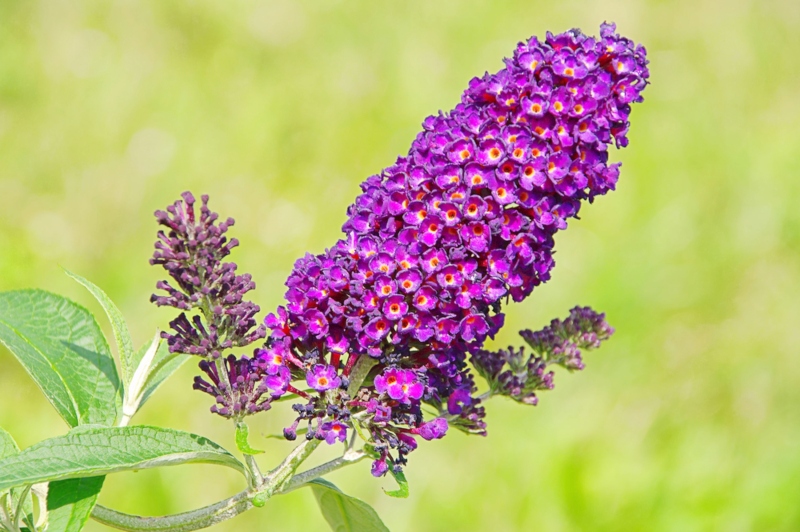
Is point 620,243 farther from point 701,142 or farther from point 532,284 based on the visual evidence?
point 532,284

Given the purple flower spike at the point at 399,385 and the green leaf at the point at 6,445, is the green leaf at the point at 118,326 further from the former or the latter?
the purple flower spike at the point at 399,385

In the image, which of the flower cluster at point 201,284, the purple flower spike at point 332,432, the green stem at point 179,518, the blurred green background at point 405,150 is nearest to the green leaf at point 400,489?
the purple flower spike at point 332,432

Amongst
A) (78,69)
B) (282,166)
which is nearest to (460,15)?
(282,166)

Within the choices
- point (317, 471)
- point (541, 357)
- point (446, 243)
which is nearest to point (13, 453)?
point (317, 471)

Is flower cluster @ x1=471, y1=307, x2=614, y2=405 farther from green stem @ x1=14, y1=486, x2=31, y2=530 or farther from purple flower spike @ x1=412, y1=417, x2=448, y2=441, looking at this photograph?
green stem @ x1=14, y1=486, x2=31, y2=530

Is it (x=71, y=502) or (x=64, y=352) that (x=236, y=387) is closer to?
(x=71, y=502)

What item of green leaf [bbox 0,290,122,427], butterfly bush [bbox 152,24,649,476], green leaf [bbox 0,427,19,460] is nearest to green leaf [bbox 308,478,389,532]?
butterfly bush [bbox 152,24,649,476]

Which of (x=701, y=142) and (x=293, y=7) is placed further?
(x=293, y=7)
